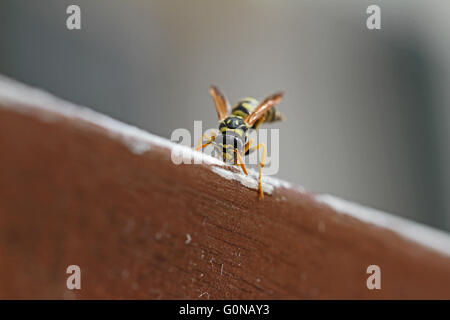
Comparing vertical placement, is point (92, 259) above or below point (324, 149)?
below

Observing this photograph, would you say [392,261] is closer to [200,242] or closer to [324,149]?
[200,242]

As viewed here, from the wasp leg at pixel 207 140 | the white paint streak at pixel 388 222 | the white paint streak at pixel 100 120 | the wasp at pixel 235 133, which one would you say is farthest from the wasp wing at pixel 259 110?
the white paint streak at pixel 100 120

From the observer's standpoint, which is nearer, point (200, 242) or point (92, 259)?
point (92, 259)

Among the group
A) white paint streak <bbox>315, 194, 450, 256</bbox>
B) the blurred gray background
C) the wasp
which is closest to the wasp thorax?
the wasp

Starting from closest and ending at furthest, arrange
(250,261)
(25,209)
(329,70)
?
(25,209) → (250,261) → (329,70)

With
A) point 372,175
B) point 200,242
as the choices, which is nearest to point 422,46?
point 372,175
